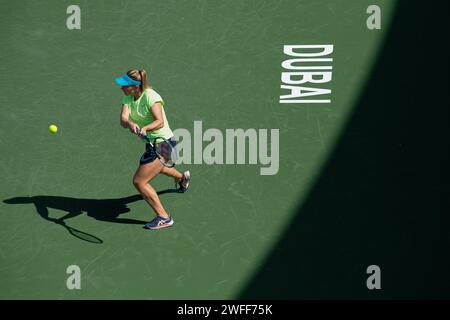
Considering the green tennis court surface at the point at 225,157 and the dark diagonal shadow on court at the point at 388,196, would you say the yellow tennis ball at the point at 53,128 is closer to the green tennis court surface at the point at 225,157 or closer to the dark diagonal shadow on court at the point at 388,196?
the green tennis court surface at the point at 225,157

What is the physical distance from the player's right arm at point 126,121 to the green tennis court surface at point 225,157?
0.71m

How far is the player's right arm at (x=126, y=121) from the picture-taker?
1263 centimetres

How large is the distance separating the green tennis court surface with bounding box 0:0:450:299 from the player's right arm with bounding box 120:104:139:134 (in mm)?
713

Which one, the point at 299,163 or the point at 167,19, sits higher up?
the point at 167,19

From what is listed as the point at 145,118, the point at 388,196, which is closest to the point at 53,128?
→ the point at 145,118

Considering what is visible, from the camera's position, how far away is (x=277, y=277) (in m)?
12.9

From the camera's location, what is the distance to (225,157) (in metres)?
13.4

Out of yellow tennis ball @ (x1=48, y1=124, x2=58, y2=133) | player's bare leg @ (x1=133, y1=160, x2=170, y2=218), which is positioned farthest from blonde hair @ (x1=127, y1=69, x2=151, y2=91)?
yellow tennis ball @ (x1=48, y1=124, x2=58, y2=133)

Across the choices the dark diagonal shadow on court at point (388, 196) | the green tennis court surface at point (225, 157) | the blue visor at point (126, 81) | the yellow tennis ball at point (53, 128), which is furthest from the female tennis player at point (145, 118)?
the dark diagonal shadow on court at point (388, 196)

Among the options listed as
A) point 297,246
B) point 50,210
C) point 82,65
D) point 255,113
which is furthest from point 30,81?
point 297,246

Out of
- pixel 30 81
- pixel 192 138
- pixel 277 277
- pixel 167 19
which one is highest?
pixel 167 19

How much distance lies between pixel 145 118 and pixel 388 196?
3.44m

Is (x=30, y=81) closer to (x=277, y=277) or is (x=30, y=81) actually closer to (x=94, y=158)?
(x=94, y=158)

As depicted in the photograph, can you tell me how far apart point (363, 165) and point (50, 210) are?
14.2 ft
